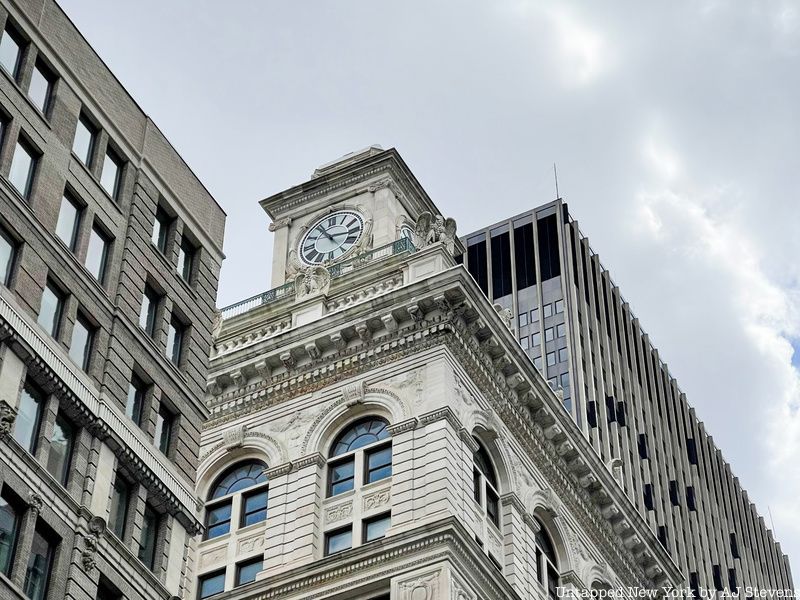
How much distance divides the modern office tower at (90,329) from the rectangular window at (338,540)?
9.76 metres

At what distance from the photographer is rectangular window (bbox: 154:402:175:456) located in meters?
44.0

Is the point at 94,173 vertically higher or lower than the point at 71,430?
higher

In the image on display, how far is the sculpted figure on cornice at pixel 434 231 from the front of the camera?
62.9 meters

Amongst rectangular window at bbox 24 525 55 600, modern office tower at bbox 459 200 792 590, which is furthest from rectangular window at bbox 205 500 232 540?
modern office tower at bbox 459 200 792 590

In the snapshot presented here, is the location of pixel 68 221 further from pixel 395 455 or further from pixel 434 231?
pixel 434 231

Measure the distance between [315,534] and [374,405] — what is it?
5252 millimetres

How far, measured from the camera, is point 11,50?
43.2 meters

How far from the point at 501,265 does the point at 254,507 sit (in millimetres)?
100241

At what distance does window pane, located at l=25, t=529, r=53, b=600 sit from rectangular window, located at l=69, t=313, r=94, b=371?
17.0ft

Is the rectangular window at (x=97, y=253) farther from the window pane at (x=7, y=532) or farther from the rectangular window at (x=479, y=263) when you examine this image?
the rectangular window at (x=479, y=263)

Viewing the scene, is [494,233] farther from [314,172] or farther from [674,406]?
[314,172]

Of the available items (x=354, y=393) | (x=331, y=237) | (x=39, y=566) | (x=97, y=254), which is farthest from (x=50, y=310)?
(x=331, y=237)

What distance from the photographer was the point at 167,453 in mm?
44062

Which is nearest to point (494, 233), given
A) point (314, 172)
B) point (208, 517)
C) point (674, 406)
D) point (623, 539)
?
point (674, 406)
